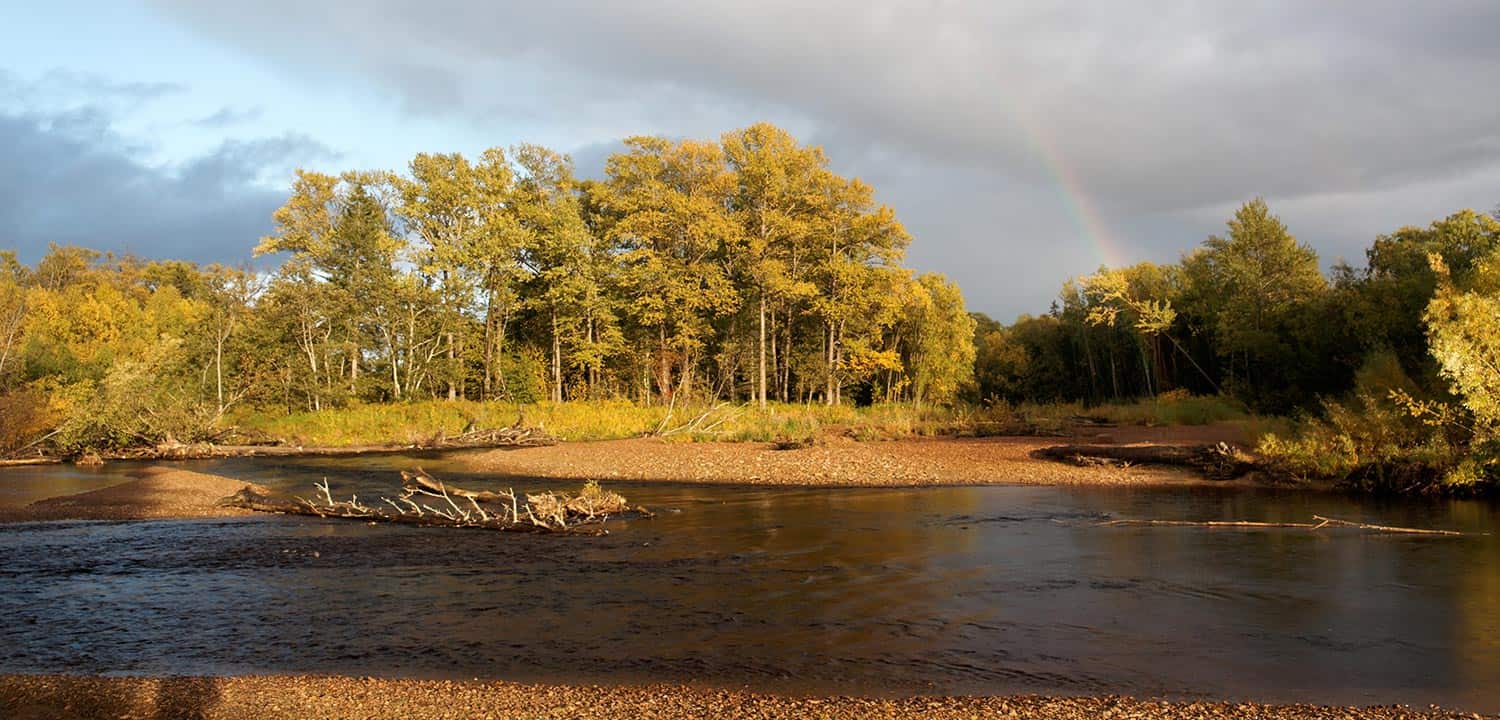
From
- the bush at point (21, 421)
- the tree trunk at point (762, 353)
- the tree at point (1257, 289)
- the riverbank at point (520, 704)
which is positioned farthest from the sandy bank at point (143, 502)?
the tree at point (1257, 289)

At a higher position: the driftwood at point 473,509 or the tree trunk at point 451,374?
the tree trunk at point 451,374

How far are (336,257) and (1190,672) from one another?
5033cm

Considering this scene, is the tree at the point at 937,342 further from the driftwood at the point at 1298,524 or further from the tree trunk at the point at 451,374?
the driftwood at the point at 1298,524

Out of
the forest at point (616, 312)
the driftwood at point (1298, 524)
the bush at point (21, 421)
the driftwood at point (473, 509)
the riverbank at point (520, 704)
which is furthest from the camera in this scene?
the forest at point (616, 312)

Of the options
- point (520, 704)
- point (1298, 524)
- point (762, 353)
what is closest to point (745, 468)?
point (1298, 524)

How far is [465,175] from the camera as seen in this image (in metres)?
49.5

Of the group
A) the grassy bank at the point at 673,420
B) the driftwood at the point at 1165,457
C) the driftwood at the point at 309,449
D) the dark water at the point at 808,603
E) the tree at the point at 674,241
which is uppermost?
the tree at the point at 674,241

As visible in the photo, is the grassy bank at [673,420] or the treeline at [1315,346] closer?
the treeline at [1315,346]

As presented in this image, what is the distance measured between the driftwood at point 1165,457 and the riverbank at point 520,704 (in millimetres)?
19749

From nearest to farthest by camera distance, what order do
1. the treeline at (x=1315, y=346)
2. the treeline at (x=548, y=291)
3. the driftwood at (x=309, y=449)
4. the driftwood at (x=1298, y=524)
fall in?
the driftwood at (x=1298, y=524) < the treeline at (x=1315, y=346) < the driftwood at (x=309, y=449) < the treeline at (x=548, y=291)

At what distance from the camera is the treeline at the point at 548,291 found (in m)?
47.5

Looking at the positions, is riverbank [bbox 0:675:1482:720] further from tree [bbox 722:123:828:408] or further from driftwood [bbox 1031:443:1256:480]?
tree [bbox 722:123:828:408]

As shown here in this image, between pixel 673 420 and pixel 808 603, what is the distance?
102ft

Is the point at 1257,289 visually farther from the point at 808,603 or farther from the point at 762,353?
the point at 808,603
